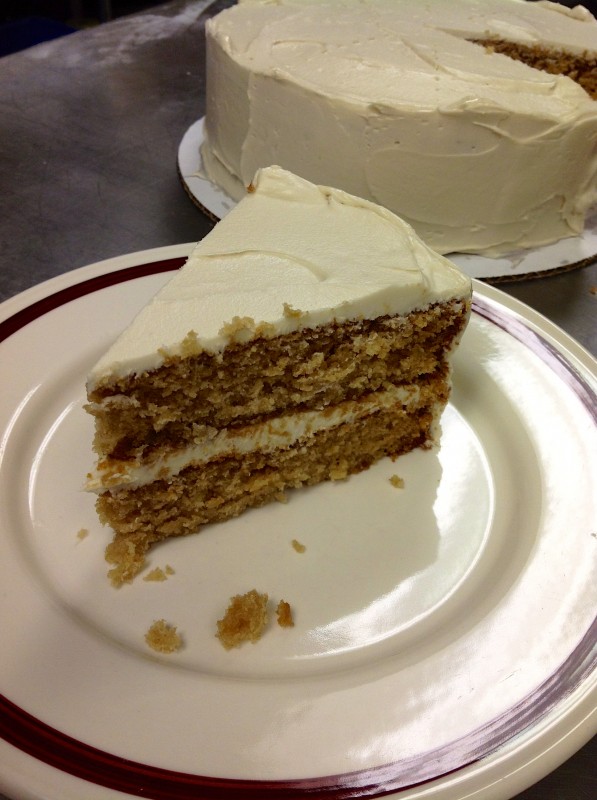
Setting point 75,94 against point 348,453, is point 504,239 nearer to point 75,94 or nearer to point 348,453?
point 348,453

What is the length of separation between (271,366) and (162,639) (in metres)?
0.68

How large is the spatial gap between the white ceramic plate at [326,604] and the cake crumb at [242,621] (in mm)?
29

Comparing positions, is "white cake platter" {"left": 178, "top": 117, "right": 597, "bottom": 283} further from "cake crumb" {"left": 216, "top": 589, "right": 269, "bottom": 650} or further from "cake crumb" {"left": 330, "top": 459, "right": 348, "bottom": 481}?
"cake crumb" {"left": 216, "top": 589, "right": 269, "bottom": 650}

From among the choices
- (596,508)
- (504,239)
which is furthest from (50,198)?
(596,508)

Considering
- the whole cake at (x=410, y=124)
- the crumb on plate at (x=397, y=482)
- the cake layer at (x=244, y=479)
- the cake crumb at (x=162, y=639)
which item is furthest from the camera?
the whole cake at (x=410, y=124)

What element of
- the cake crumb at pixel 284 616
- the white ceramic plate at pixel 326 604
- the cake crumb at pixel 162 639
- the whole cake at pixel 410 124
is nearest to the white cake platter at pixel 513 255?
the whole cake at pixel 410 124

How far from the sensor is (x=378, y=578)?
5.32 ft

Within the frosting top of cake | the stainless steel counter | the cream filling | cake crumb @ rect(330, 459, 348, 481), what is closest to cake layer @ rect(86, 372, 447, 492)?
the cream filling

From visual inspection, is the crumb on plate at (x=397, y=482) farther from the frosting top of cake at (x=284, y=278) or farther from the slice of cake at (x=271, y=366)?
the frosting top of cake at (x=284, y=278)

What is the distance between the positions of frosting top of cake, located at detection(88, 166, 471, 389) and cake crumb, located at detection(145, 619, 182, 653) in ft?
1.85

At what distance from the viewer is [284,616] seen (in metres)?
1.51

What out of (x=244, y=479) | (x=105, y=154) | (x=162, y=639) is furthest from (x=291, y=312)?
(x=105, y=154)

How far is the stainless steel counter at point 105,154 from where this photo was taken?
2.91 metres

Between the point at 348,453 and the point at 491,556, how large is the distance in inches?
19.5
